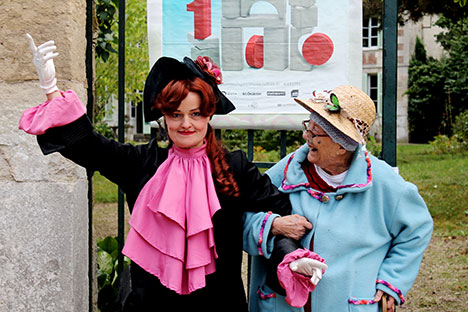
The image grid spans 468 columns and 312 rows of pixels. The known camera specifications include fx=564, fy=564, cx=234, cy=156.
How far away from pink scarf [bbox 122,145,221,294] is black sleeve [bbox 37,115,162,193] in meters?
0.08

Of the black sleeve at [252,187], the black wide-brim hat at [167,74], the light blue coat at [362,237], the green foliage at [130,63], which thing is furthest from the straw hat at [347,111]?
the green foliage at [130,63]

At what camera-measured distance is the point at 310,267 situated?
1.86m

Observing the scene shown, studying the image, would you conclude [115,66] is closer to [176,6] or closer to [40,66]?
[176,6]

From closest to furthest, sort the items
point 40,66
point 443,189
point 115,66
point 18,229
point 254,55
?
1. point 40,66
2. point 18,229
3. point 254,55
4. point 443,189
5. point 115,66

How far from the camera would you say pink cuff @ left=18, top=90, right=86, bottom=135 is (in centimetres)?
176

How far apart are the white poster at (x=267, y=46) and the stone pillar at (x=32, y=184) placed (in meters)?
0.60

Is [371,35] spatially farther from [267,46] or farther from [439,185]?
[267,46]

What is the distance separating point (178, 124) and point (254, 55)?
0.90 m

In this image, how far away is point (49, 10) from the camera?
7.48 ft

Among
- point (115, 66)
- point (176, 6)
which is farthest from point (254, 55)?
point (115, 66)

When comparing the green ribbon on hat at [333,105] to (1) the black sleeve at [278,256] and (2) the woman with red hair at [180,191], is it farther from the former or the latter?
(1) the black sleeve at [278,256]

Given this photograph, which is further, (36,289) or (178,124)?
(36,289)

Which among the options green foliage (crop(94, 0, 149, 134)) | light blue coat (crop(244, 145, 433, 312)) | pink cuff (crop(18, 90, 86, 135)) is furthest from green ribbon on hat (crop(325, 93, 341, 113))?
green foliage (crop(94, 0, 149, 134))

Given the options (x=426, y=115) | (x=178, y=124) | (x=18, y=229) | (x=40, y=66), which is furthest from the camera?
(x=426, y=115)
